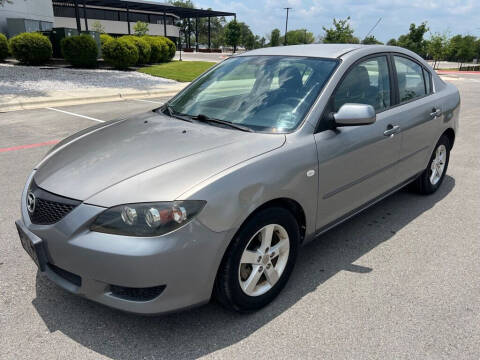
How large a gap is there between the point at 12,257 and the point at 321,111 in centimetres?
267

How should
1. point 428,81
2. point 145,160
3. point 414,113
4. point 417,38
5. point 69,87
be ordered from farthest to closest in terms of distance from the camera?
point 417,38
point 69,87
point 428,81
point 414,113
point 145,160

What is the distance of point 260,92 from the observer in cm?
328

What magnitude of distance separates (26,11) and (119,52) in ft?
45.8

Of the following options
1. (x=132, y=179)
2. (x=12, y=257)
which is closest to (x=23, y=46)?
(x=12, y=257)

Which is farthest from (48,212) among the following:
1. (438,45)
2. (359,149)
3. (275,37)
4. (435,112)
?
(275,37)

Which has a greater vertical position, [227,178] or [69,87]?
[227,178]

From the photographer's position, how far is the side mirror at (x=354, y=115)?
287cm

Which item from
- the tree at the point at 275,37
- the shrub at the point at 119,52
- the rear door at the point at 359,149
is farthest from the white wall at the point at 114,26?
the rear door at the point at 359,149

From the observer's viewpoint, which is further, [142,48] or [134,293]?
[142,48]

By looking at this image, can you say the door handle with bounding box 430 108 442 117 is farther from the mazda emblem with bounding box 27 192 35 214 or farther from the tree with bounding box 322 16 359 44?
the tree with bounding box 322 16 359 44

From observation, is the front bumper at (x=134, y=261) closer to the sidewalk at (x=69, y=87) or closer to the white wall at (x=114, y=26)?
the sidewalk at (x=69, y=87)

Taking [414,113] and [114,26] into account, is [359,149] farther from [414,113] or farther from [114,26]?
[114,26]

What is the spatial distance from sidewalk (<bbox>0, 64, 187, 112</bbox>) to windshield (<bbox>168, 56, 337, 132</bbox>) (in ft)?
28.5

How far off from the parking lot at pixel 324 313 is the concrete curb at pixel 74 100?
774 centimetres
